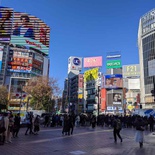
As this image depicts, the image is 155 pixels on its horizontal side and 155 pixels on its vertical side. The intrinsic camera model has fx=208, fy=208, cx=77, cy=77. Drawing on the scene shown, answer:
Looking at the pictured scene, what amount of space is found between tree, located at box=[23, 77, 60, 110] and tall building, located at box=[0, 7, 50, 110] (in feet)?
50.7

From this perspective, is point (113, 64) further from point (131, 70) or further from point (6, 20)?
point (6, 20)

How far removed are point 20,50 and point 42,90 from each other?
4608 cm

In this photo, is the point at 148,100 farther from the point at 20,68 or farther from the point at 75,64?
the point at 75,64

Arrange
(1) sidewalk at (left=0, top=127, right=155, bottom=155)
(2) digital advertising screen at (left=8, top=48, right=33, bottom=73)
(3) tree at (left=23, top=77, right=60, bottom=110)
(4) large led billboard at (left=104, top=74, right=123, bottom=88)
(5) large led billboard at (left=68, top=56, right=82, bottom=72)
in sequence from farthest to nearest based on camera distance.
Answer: (5) large led billboard at (left=68, top=56, right=82, bottom=72) < (4) large led billboard at (left=104, top=74, right=123, bottom=88) < (2) digital advertising screen at (left=8, top=48, right=33, bottom=73) < (3) tree at (left=23, top=77, right=60, bottom=110) < (1) sidewalk at (left=0, top=127, right=155, bottom=155)

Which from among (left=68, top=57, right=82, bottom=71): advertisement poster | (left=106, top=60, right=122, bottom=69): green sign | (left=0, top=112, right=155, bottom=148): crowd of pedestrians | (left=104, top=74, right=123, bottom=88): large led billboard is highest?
(left=68, top=57, right=82, bottom=71): advertisement poster

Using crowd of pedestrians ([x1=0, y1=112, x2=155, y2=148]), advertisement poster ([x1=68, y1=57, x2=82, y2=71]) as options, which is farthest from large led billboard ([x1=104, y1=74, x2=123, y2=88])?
crowd of pedestrians ([x1=0, y1=112, x2=155, y2=148])

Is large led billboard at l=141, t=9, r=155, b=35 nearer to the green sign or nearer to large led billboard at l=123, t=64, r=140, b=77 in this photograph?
the green sign

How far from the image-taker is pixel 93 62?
9150 centimetres

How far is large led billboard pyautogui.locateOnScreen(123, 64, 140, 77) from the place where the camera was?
107188mm

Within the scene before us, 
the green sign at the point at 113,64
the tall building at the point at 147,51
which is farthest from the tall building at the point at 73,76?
the tall building at the point at 147,51

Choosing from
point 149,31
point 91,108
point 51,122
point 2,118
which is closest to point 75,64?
point 91,108

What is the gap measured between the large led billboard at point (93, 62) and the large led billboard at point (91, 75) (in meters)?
2.32

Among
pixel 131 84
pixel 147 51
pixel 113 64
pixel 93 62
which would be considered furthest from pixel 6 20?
pixel 147 51

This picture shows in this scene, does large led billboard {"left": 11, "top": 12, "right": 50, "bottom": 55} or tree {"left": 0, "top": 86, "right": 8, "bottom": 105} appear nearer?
tree {"left": 0, "top": 86, "right": 8, "bottom": 105}
